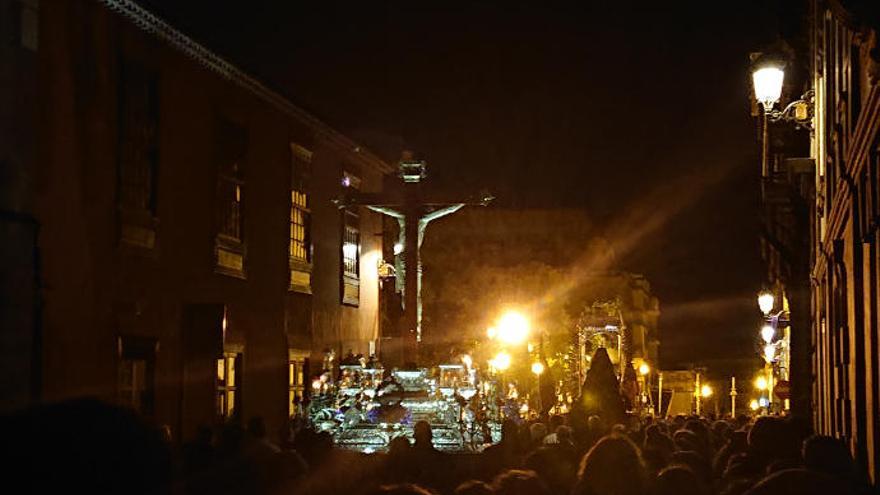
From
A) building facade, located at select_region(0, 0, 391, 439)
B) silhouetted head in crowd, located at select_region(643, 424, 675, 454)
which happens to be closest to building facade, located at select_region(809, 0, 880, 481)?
silhouetted head in crowd, located at select_region(643, 424, 675, 454)

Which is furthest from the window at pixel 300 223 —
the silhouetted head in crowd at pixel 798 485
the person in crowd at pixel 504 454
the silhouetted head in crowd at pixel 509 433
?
the silhouetted head in crowd at pixel 798 485

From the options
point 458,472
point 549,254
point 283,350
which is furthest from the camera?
point 549,254

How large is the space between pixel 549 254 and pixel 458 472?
4956 centimetres

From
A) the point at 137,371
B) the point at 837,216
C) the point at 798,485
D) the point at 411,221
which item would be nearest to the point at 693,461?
the point at 798,485

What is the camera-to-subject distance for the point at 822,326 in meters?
22.5

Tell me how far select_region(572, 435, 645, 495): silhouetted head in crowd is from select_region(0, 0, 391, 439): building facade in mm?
5235

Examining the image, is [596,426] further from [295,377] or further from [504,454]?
[295,377]

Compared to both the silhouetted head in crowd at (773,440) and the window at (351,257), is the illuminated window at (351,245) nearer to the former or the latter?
the window at (351,257)

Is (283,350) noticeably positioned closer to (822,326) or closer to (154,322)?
(154,322)

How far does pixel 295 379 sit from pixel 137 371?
26.8ft

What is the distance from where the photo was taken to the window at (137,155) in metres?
17.9

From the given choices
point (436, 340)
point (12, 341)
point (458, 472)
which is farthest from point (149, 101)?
point (436, 340)

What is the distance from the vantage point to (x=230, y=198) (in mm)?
22594

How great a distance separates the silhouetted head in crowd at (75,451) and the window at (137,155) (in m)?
15.5
